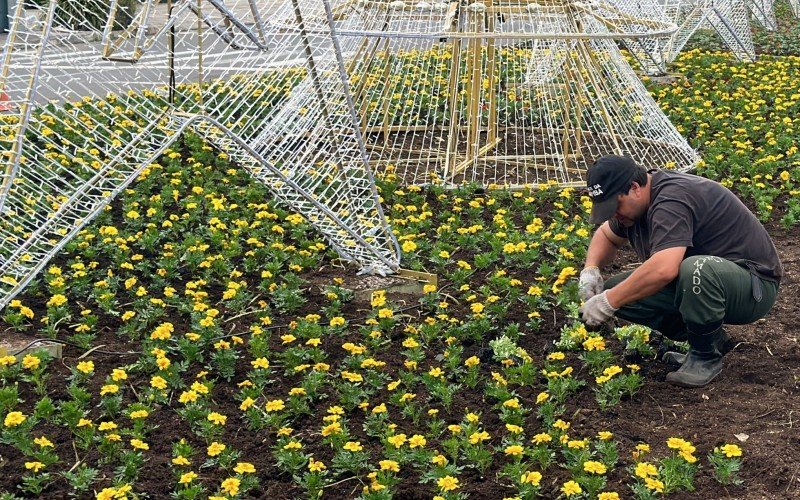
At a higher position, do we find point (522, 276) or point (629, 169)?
point (629, 169)

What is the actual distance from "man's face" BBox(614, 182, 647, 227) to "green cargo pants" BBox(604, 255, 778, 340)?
247 millimetres

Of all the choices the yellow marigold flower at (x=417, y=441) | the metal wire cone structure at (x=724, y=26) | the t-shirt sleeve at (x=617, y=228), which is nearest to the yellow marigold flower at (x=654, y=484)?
the yellow marigold flower at (x=417, y=441)

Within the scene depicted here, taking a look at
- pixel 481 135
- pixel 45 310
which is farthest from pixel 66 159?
pixel 481 135

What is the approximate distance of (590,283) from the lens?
443 cm

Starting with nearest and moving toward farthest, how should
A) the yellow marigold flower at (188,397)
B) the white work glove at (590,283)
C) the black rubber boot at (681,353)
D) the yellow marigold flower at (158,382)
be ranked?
the yellow marigold flower at (188,397), the yellow marigold flower at (158,382), the black rubber boot at (681,353), the white work glove at (590,283)

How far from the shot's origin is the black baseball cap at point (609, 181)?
3947 mm

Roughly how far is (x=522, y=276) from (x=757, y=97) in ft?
15.2

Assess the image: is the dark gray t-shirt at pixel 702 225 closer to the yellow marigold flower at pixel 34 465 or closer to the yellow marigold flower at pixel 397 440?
the yellow marigold flower at pixel 397 440

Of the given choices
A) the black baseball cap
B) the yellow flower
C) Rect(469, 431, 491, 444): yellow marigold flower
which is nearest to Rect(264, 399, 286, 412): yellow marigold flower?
Rect(469, 431, 491, 444): yellow marigold flower

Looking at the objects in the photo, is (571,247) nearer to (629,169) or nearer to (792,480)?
(629,169)

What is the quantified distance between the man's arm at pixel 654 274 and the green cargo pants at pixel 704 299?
0.26ft

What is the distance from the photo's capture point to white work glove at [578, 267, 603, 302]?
443 cm

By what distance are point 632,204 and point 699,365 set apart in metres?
0.68

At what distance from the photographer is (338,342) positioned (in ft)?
14.9
